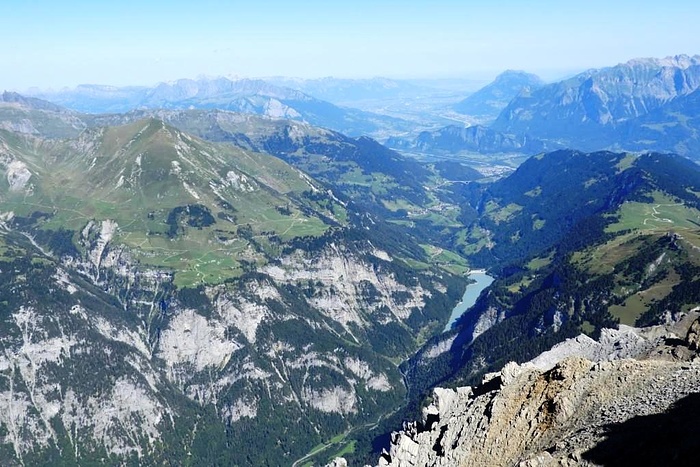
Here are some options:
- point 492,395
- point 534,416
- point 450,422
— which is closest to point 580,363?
point 534,416

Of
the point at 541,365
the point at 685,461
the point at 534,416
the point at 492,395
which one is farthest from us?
the point at 541,365

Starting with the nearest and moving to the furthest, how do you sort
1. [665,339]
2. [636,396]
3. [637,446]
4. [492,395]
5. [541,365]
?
Answer: 1. [637,446]
2. [636,396]
3. [492,395]
4. [665,339]
5. [541,365]

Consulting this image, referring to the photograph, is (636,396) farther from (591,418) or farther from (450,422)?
(450,422)

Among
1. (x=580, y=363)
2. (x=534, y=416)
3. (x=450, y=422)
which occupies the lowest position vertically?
(x=450, y=422)

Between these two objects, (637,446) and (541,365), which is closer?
(637,446)

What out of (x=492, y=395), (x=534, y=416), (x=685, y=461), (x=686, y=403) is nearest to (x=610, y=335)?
(x=492, y=395)

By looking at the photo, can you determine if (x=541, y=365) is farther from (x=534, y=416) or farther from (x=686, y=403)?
(x=686, y=403)

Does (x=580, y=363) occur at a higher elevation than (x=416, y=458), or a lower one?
higher
